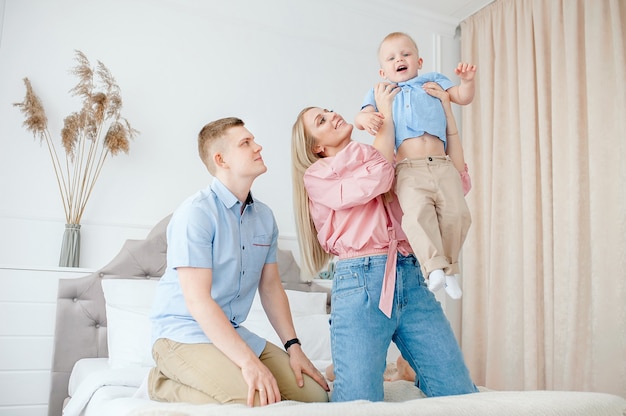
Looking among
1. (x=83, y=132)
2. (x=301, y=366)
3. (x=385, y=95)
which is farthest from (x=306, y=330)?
(x=83, y=132)

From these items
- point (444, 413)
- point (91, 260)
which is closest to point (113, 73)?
point (91, 260)

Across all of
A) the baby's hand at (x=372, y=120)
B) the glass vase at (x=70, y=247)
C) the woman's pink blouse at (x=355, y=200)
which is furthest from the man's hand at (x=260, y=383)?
the glass vase at (x=70, y=247)

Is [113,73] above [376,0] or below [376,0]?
below

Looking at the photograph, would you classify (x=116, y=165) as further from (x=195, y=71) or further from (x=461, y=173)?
(x=461, y=173)

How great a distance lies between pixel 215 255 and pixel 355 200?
0.45 metres

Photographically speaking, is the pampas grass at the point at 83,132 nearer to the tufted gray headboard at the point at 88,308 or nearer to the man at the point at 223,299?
the tufted gray headboard at the point at 88,308

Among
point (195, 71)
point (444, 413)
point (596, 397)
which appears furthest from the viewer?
point (195, 71)

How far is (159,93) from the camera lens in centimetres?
317

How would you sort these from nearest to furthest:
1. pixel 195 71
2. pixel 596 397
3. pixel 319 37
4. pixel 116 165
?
pixel 596 397, pixel 116 165, pixel 195 71, pixel 319 37

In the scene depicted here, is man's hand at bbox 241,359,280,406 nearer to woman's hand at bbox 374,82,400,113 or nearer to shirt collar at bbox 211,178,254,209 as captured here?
shirt collar at bbox 211,178,254,209

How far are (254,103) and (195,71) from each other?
1.33 ft

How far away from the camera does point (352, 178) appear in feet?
5.48

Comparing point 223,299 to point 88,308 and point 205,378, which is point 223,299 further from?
point 88,308

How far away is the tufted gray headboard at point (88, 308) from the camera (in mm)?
2539
